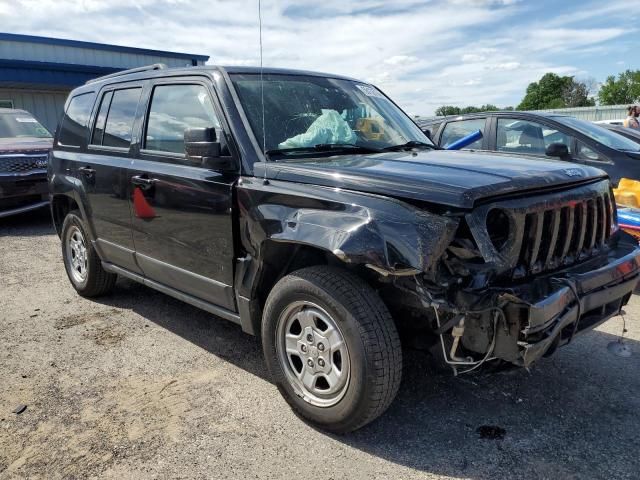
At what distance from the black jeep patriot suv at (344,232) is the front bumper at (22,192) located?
552 centimetres

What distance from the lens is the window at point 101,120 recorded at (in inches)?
177

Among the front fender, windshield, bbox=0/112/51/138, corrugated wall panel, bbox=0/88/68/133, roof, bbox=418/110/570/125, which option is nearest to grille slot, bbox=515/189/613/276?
the front fender

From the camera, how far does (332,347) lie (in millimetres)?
2750

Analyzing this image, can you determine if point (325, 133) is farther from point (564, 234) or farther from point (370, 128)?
A: point (564, 234)

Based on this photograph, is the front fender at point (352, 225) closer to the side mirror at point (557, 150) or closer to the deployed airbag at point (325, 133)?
the deployed airbag at point (325, 133)

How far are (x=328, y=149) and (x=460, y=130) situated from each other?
4081 millimetres

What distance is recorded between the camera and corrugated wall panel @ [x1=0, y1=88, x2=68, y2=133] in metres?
16.6

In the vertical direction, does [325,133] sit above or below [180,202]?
above

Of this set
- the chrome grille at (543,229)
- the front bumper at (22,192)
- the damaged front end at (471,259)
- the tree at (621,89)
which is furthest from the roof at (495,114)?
the tree at (621,89)

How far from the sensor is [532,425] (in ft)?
9.60

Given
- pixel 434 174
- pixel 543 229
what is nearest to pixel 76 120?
pixel 434 174

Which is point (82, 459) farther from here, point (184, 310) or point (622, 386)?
point (622, 386)

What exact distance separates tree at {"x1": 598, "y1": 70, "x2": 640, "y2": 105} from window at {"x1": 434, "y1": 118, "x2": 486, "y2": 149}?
192ft

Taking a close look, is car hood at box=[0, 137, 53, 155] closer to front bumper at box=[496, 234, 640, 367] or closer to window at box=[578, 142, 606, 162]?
window at box=[578, 142, 606, 162]
